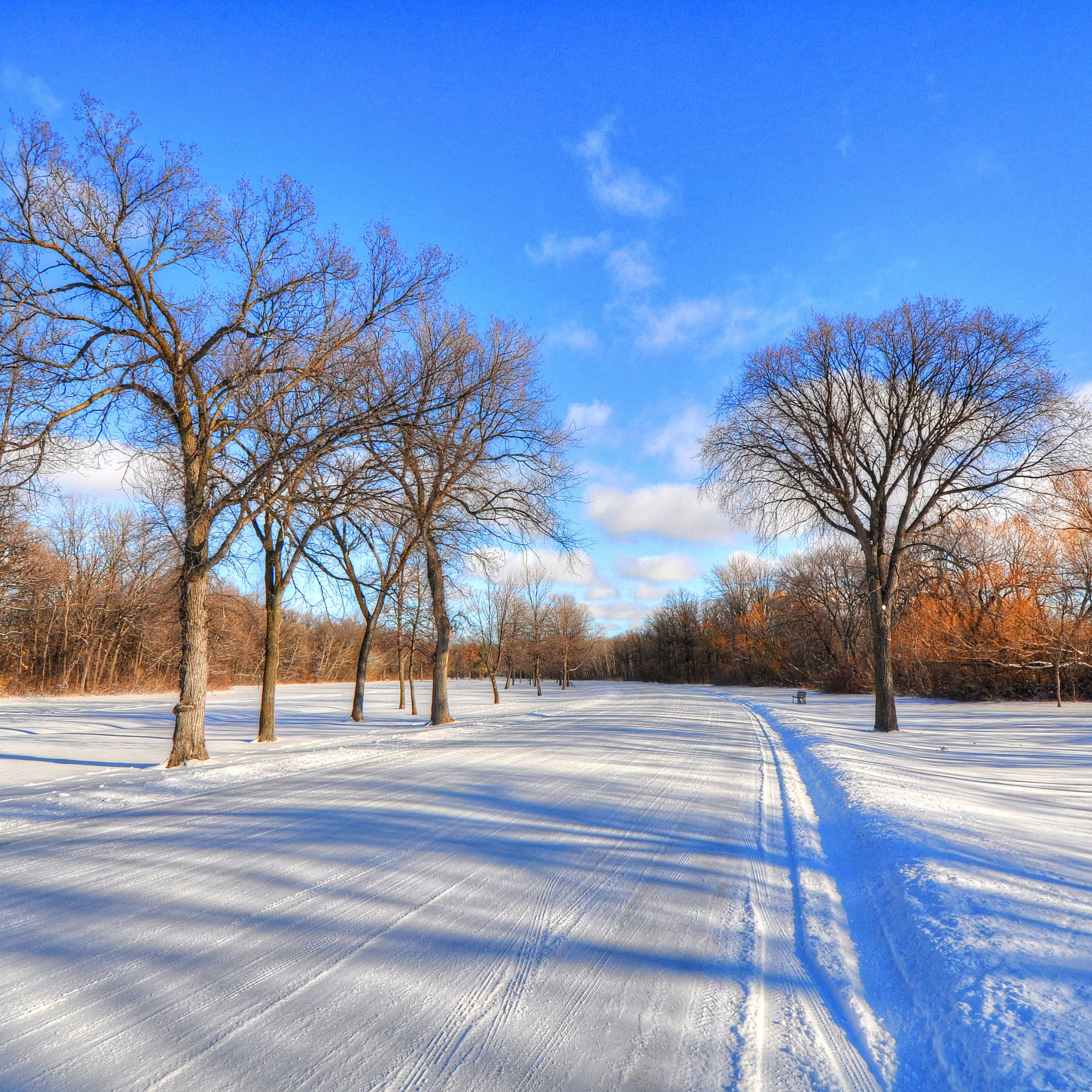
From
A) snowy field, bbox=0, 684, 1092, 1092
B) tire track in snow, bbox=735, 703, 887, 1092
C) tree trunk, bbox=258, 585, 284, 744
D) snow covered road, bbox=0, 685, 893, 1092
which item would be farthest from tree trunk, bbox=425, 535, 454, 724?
tire track in snow, bbox=735, 703, 887, 1092

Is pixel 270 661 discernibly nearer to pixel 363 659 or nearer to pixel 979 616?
pixel 363 659

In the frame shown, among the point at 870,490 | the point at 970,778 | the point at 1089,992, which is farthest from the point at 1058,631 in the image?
the point at 1089,992

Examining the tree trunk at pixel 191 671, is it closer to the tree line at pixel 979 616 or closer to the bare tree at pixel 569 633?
the tree line at pixel 979 616

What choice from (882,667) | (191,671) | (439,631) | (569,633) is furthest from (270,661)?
(569,633)

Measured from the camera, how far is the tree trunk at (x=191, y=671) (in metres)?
10.5

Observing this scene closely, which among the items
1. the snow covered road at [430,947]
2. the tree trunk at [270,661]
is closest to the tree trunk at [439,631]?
the tree trunk at [270,661]

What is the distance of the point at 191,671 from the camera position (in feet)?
34.3

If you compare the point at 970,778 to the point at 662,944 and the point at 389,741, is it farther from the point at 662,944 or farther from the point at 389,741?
the point at 389,741

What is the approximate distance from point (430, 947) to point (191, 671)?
29.4ft

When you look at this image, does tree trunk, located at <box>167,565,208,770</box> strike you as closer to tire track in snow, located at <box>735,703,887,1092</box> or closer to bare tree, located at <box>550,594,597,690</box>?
tire track in snow, located at <box>735,703,887,1092</box>

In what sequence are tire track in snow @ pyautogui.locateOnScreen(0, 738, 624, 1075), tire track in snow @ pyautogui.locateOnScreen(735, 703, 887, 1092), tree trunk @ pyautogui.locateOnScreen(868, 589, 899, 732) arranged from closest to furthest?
tire track in snow @ pyautogui.locateOnScreen(735, 703, 887, 1092), tire track in snow @ pyautogui.locateOnScreen(0, 738, 624, 1075), tree trunk @ pyautogui.locateOnScreen(868, 589, 899, 732)

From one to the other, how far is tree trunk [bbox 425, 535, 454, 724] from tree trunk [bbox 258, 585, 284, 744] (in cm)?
428

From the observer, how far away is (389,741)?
1341 cm

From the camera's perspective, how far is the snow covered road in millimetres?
2359
